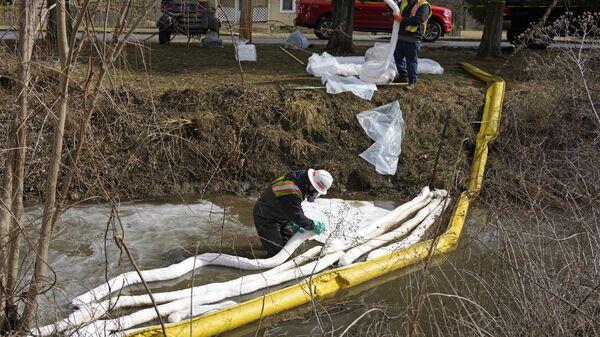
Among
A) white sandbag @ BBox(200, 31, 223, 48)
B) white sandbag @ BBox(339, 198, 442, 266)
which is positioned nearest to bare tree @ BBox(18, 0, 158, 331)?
white sandbag @ BBox(339, 198, 442, 266)

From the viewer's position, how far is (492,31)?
1382 centimetres

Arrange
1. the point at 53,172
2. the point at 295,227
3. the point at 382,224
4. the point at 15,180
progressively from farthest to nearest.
→ 1. the point at 382,224
2. the point at 295,227
3. the point at 15,180
4. the point at 53,172

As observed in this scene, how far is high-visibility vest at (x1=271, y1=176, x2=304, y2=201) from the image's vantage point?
6.83 meters

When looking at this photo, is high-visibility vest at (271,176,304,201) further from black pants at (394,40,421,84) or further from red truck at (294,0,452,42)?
red truck at (294,0,452,42)

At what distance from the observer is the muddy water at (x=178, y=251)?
6.06 metres

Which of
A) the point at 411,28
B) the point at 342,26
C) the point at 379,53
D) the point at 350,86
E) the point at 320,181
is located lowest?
the point at 320,181

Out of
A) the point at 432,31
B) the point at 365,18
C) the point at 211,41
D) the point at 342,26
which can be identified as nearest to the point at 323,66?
the point at 342,26

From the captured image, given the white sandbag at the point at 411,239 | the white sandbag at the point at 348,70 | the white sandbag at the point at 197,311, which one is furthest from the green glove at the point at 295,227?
the white sandbag at the point at 348,70

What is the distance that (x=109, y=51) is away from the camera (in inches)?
160

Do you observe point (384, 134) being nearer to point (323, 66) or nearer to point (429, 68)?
point (323, 66)

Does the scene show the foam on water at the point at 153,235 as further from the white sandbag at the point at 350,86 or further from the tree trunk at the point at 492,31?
the tree trunk at the point at 492,31

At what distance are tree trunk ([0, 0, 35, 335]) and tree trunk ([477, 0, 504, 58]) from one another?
10.8 m

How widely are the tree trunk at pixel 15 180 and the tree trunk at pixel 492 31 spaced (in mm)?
10814

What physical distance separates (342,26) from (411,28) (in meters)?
3.15
